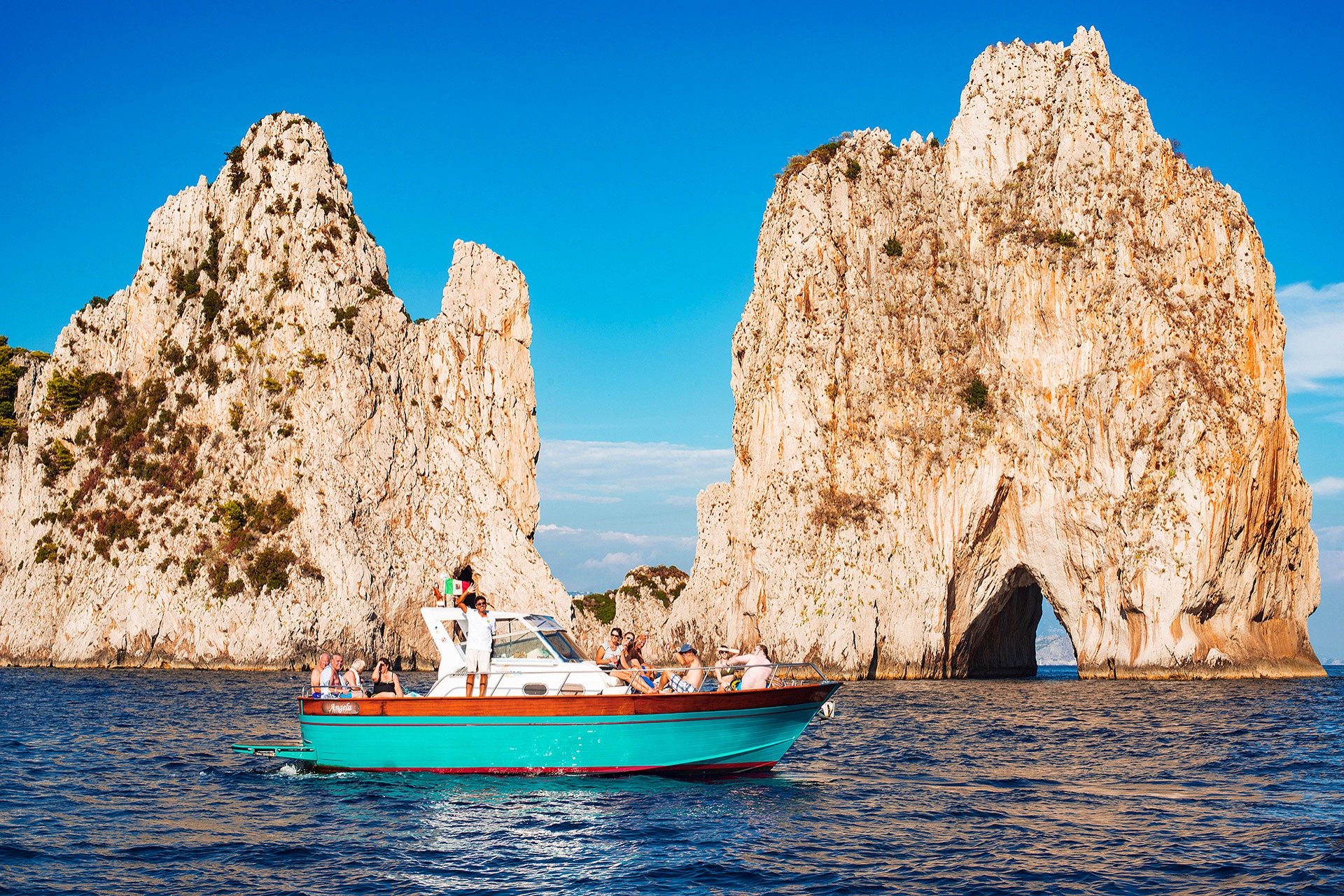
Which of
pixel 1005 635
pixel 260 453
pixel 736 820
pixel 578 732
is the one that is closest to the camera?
pixel 736 820

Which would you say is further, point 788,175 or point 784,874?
point 788,175

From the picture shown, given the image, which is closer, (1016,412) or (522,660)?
(522,660)

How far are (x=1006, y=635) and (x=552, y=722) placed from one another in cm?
5787

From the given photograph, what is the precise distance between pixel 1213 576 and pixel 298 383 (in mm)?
59688

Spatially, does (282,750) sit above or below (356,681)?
below

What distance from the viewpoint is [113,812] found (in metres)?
19.8

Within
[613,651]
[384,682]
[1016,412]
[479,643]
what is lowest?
[384,682]

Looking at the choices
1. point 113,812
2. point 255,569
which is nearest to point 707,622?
point 255,569

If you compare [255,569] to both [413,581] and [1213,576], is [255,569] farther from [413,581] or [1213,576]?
[1213,576]

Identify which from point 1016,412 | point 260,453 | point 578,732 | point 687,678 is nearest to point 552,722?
point 578,732

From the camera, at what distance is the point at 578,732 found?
22234 mm

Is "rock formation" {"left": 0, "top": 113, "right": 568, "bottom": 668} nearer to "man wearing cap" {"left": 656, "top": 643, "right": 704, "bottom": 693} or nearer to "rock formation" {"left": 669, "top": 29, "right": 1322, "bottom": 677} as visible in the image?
"rock formation" {"left": 669, "top": 29, "right": 1322, "bottom": 677}

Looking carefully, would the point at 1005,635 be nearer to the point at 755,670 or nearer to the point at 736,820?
the point at 755,670

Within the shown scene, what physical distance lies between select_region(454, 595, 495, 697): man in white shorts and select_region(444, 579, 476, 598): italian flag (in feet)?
1.62
